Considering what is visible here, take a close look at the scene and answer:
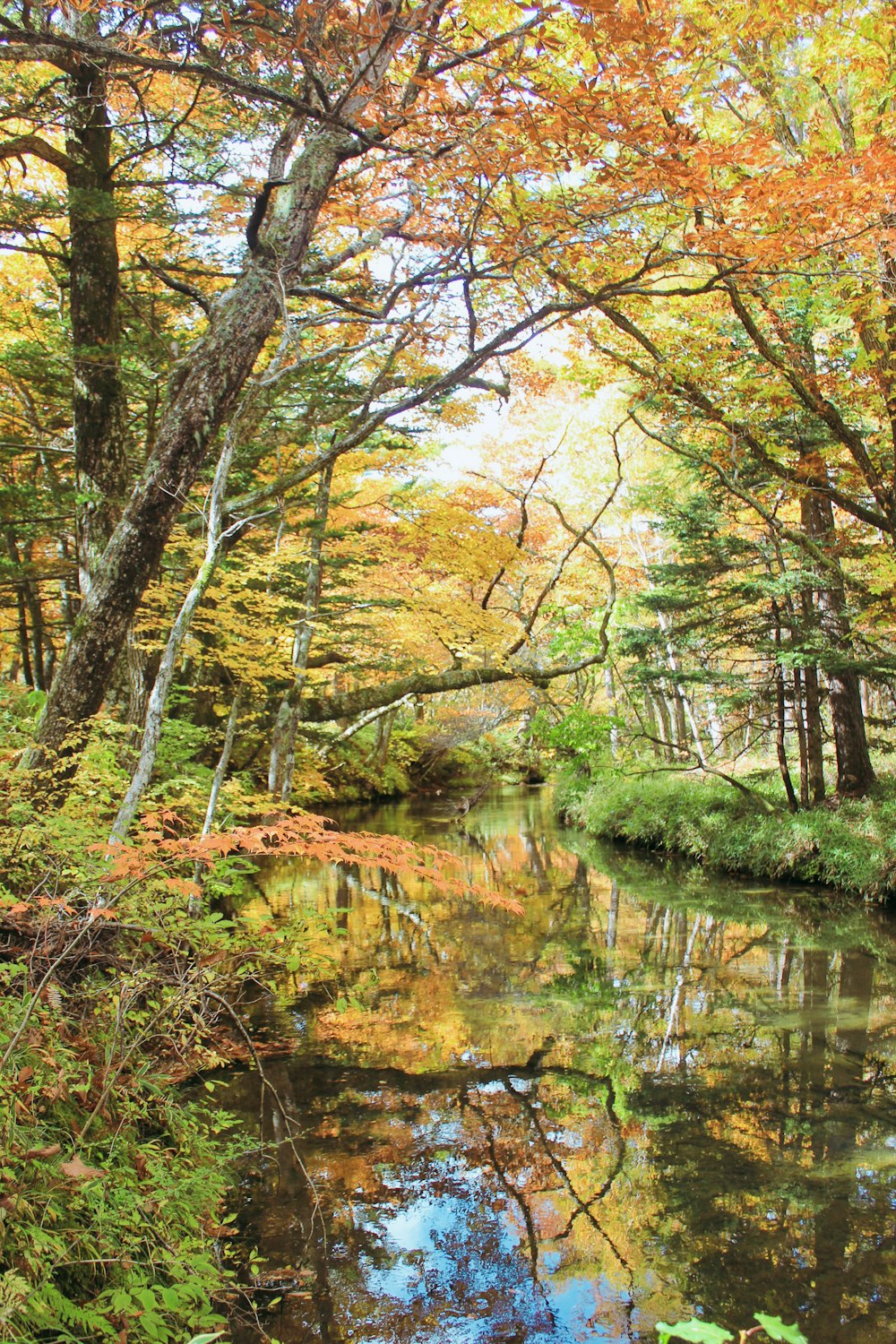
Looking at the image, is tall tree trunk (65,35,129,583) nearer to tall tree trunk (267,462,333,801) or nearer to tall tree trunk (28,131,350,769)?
tall tree trunk (28,131,350,769)

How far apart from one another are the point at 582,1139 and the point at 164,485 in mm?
3841

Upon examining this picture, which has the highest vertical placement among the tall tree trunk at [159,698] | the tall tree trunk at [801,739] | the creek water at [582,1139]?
the tall tree trunk at [159,698]

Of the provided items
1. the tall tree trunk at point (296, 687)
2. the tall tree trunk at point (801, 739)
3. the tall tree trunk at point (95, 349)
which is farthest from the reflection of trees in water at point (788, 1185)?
the tall tree trunk at point (296, 687)

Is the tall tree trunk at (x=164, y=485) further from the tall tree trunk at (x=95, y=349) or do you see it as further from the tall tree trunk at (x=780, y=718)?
the tall tree trunk at (x=780, y=718)

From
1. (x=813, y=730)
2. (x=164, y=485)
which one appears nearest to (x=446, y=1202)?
(x=164, y=485)

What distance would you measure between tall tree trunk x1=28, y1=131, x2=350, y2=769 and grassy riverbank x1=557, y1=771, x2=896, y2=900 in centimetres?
752

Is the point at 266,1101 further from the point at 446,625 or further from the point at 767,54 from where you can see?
the point at 767,54

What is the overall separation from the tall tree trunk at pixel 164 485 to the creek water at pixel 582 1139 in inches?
67.2

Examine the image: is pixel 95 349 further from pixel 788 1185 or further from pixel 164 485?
pixel 788 1185

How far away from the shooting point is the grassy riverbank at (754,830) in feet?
27.4

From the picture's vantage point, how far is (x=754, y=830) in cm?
980

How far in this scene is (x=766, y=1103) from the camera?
13.8ft

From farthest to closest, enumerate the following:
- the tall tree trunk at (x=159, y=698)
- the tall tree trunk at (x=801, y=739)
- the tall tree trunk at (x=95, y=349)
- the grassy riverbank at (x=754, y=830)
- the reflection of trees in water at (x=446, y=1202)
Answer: the tall tree trunk at (x=801, y=739) → the grassy riverbank at (x=754, y=830) → the tall tree trunk at (x=95, y=349) → the tall tree trunk at (x=159, y=698) → the reflection of trees in water at (x=446, y=1202)

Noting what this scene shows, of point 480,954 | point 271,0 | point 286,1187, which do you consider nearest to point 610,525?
point 480,954
